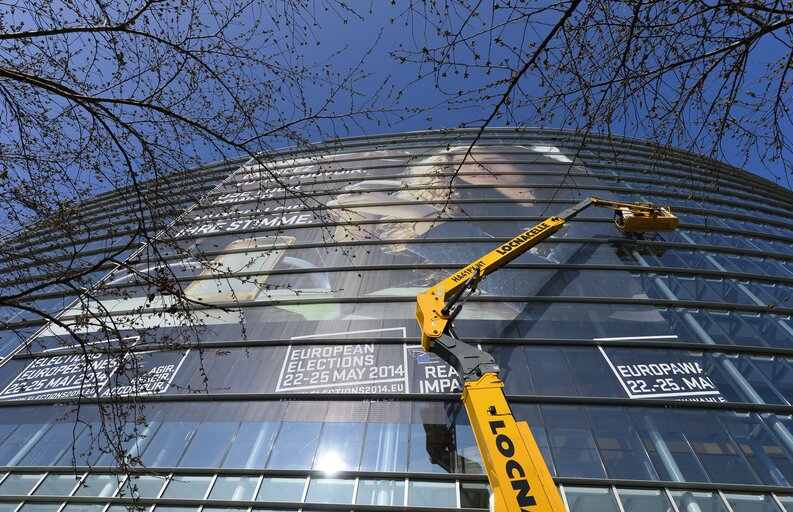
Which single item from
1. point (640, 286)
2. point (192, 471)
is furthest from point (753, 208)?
point (192, 471)

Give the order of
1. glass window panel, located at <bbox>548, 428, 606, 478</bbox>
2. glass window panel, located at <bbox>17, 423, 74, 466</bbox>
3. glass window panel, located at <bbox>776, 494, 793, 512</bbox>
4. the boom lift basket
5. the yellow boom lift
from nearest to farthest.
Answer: the yellow boom lift → glass window panel, located at <bbox>776, 494, 793, 512</bbox> → glass window panel, located at <bbox>548, 428, 606, 478</bbox> → glass window panel, located at <bbox>17, 423, 74, 466</bbox> → the boom lift basket

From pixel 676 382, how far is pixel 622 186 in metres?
12.1

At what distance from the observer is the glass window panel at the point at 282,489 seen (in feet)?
26.4

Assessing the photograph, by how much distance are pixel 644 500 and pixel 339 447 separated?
6019 mm

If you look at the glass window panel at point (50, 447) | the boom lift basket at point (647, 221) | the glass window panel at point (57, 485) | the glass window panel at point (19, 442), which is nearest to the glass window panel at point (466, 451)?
the glass window panel at point (57, 485)

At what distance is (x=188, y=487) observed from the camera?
330 inches

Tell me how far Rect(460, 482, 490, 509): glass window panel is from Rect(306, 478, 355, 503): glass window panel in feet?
7.06

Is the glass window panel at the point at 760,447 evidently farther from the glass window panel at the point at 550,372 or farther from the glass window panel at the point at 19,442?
the glass window panel at the point at 19,442

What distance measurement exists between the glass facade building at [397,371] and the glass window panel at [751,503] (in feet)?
0.10

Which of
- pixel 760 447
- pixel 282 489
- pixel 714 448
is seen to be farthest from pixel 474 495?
pixel 760 447

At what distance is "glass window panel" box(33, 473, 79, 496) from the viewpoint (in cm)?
863

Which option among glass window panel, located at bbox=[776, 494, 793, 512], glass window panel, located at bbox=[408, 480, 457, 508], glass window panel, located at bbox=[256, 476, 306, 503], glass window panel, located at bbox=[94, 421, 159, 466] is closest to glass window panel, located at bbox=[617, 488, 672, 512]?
glass window panel, located at bbox=[776, 494, 793, 512]

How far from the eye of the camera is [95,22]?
170 inches

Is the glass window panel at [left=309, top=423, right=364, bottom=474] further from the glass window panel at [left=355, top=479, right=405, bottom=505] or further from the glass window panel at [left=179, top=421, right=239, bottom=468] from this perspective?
the glass window panel at [left=179, top=421, right=239, bottom=468]
